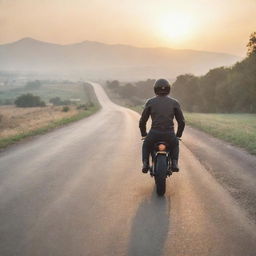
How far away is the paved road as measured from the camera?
531 centimetres

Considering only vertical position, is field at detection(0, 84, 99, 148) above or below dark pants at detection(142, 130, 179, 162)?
below

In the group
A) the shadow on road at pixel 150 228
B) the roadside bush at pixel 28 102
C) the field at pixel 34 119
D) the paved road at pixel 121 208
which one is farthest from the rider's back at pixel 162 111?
the roadside bush at pixel 28 102

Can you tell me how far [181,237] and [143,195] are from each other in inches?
92.2

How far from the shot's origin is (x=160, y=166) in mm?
7797

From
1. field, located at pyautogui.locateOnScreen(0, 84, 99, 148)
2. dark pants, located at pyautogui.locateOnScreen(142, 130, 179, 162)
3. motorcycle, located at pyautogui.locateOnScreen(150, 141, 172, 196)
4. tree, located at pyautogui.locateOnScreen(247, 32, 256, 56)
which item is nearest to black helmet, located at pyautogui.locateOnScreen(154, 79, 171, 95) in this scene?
dark pants, located at pyautogui.locateOnScreen(142, 130, 179, 162)

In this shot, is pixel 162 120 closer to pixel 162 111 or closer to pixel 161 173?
pixel 162 111

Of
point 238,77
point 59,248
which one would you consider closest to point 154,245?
point 59,248

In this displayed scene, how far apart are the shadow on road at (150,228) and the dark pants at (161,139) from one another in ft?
3.68

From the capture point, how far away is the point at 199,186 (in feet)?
28.5

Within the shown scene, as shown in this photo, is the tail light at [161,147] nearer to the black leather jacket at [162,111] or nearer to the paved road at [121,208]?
the black leather jacket at [162,111]

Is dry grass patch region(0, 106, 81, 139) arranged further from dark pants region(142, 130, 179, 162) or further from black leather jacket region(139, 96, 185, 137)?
black leather jacket region(139, 96, 185, 137)

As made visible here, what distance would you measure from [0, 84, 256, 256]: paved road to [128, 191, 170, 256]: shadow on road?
1 centimetres

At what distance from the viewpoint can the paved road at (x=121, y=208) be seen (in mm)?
5312

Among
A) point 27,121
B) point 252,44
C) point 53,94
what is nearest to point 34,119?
point 27,121
